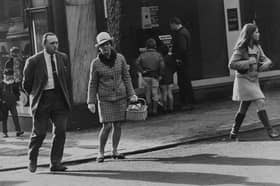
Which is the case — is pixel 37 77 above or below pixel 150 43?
below

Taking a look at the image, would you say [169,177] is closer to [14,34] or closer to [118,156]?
[118,156]

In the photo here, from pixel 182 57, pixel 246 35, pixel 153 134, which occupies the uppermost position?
pixel 246 35

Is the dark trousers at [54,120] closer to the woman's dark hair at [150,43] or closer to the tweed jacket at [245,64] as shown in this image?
the tweed jacket at [245,64]

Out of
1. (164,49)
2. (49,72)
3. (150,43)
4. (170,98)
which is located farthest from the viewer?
(164,49)

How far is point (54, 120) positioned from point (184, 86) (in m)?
6.20

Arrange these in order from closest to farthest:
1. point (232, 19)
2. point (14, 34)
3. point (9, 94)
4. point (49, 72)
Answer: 1. point (49, 72)
2. point (9, 94)
3. point (14, 34)
4. point (232, 19)

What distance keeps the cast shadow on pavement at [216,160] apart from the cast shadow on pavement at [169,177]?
2.18 ft

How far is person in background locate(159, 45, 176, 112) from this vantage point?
1434 centimetres

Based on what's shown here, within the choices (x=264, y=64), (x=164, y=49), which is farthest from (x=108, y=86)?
(x=164, y=49)

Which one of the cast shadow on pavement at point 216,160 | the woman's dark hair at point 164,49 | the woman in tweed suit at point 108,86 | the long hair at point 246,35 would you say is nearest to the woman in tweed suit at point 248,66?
the long hair at point 246,35

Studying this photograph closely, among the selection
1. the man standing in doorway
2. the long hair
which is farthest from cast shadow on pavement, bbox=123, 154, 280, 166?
the man standing in doorway

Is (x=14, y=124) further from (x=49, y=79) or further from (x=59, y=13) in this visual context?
(x=49, y=79)

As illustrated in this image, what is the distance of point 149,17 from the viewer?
14.9m

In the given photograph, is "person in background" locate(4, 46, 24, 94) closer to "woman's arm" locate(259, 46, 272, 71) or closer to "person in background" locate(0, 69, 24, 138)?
"person in background" locate(0, 69, 24, 138)
